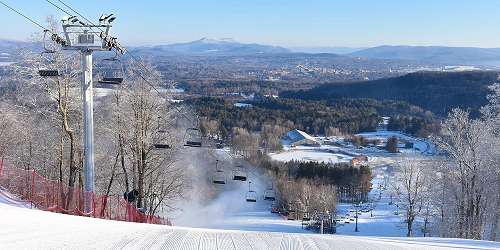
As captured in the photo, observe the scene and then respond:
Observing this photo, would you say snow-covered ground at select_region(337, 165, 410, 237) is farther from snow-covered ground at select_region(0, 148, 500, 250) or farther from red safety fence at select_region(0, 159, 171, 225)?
snow-covered ground at select_region(0, 148, 500, 250)

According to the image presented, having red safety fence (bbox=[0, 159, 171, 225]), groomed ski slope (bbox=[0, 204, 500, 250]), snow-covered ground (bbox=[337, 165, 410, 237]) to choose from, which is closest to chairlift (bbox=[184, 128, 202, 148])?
red safety fence (bbox=[0, 159, 171, 225])

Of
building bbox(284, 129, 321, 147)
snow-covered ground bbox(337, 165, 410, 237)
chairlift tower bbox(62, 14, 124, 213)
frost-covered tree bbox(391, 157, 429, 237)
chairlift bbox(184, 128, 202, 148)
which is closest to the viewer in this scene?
chairlift tower bbox(62, 14, 124, 213)

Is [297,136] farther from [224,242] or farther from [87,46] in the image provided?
[224,242]

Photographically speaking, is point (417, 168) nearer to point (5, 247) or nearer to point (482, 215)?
point (482, 215)

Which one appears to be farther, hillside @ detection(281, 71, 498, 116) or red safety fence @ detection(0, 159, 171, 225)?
hillside @ detection(281, 71, 498, 116)

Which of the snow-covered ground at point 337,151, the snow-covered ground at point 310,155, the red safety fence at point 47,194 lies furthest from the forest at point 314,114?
the red safety fence at point 47,194

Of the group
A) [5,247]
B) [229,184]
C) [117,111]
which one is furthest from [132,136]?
[229,184]
